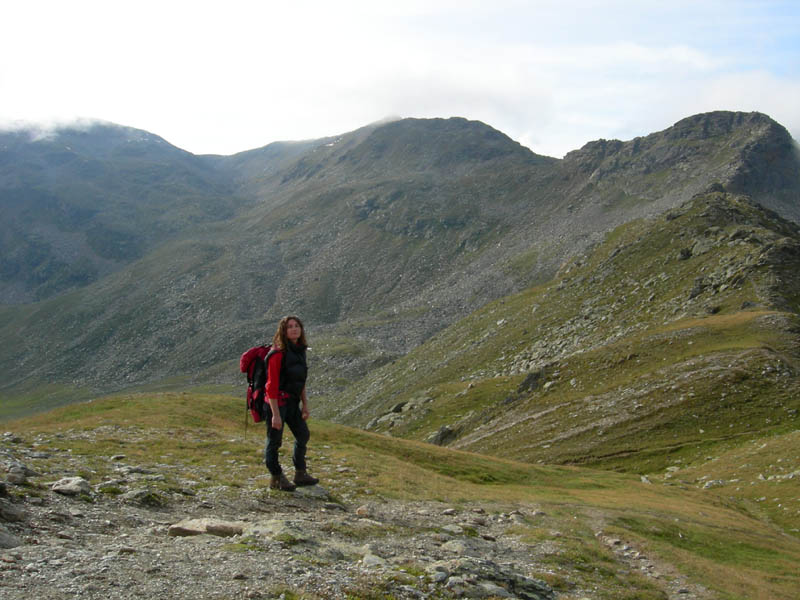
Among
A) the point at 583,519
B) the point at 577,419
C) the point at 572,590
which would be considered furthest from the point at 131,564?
the point at 577,419

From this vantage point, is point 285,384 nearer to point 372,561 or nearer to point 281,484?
point 281,484

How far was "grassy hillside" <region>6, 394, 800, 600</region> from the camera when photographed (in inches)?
717

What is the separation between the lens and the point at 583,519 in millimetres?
25062

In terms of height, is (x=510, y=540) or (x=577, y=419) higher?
(x=510, y=540)

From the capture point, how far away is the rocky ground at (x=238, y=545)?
1010cm

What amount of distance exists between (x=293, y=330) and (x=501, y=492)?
17.8m

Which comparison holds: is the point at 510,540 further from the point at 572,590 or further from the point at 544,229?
the point at 544,229

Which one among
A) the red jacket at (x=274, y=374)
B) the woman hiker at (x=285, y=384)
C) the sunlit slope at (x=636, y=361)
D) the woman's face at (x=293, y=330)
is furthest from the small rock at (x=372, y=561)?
the sunlit slope at (x=636, y=361)

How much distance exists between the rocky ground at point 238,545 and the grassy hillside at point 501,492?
278 mm

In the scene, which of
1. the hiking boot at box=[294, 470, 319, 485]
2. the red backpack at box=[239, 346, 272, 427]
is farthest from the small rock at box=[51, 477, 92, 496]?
the hiking boot at box=[294, 470, 319, 485]

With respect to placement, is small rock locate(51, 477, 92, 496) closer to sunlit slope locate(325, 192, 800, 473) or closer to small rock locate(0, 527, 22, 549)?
small rock locate(0, 527, 22, 549)

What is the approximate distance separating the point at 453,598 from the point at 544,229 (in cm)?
19024

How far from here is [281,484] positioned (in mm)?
18500

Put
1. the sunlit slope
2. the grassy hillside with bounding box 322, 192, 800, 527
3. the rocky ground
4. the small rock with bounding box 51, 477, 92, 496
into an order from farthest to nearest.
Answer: the sunlit slope
the grassy hillside with bounding box 322, 192, 800, 527
the small rock with bounding box 51, 477, 92, 496
the rocky ground
